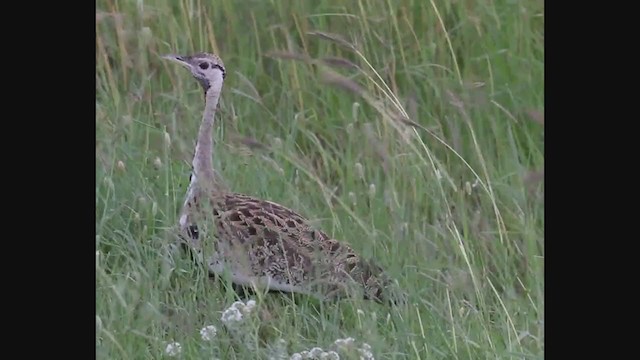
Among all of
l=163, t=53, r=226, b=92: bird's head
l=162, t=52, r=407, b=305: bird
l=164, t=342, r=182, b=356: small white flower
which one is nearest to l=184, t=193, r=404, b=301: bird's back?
l=162, t=52, r=407, b=305: bird

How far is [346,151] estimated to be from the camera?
617 cm

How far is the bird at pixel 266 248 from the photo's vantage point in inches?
239

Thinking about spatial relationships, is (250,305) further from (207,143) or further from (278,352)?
(207,143)

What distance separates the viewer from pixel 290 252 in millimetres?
6066

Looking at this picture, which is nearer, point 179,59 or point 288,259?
point 288,259

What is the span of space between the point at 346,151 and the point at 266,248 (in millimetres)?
396

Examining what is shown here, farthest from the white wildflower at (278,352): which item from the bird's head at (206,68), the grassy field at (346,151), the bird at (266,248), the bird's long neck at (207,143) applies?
the bird's head at (206,68)

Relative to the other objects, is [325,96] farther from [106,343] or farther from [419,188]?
[106,343]

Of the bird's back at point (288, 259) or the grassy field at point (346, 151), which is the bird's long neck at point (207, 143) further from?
the bird's back at point (288, 259)

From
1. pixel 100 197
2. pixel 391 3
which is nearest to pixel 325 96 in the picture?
pixel 391 3

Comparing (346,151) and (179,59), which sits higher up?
(179,59)

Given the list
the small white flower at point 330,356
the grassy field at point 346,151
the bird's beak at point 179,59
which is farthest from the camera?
the bird's beak at point 179,59

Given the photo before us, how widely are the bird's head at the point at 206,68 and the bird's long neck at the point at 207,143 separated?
0.05ft

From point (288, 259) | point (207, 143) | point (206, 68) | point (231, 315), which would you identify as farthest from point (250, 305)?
point (206, 68)
